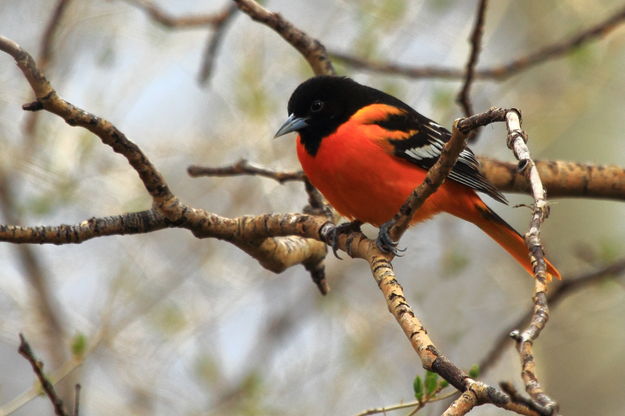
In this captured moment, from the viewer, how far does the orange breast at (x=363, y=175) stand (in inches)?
163

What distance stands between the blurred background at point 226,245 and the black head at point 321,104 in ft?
6.66

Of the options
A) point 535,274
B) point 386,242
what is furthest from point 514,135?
point 386,242

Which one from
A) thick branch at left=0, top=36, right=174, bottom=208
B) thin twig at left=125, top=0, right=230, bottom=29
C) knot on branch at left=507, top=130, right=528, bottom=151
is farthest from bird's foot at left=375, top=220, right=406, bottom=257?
thin twig at left=125, top=0, right=230, bottom=29

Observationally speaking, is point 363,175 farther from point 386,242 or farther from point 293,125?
point 386,242

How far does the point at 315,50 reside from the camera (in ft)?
15.8

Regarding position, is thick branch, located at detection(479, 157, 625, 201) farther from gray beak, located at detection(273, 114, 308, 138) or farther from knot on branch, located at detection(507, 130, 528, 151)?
knot on branch, located at detection(507, 130, 528, 151)

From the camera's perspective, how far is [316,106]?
464 cm

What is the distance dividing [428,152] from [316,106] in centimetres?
69

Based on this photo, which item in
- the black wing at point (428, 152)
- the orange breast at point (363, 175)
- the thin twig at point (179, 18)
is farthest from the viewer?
the thin twig at point (179, 18)

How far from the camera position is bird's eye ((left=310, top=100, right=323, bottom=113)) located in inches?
182

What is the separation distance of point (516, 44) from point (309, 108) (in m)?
5.53

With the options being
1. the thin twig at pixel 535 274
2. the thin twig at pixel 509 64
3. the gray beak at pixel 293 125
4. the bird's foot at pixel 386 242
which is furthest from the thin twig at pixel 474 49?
the thin twig at pixel 535 274

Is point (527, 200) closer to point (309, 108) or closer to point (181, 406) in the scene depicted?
point (181, 406)

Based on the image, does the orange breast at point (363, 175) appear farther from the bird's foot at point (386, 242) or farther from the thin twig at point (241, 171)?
the bird's foot at point (386, 242)
